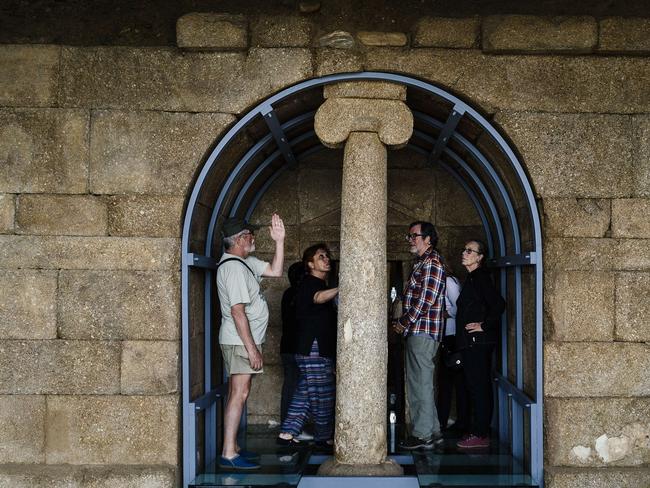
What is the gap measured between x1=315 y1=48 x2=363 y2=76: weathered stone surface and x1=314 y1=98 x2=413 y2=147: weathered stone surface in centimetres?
22

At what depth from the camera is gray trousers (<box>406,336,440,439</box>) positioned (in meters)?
5.57

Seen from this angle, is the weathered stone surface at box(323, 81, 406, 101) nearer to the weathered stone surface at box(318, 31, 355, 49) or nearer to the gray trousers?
the weathered stone surface at box(318, 31, 355, 49)

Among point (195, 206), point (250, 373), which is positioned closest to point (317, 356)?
point (250, 373)

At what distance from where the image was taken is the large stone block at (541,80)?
5031 millimetres

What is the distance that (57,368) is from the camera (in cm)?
489

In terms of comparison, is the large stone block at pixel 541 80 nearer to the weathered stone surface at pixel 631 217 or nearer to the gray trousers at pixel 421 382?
the weathered stone surface at pixel 631 217

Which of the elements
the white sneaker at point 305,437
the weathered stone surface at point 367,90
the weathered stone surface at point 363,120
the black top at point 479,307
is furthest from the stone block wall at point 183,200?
the white sneaker at point 305,437

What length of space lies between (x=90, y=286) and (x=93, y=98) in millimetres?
1379

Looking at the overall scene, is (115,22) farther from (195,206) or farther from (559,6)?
(559,6)

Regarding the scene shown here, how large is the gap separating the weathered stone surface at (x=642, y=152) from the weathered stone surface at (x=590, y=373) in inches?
46.4

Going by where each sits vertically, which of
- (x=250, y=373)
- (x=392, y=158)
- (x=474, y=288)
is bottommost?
(x=250, y=373)

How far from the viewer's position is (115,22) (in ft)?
16.7

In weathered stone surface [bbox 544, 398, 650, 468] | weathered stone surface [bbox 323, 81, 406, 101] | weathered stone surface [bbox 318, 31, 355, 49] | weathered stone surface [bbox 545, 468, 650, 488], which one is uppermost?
weathered stone surface [bbox 318, 31, 355, 49]

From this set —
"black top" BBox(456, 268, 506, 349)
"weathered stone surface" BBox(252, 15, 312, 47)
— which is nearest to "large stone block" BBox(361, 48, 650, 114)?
"weathered stone surface" BBox(252, 15, 312, 47)
